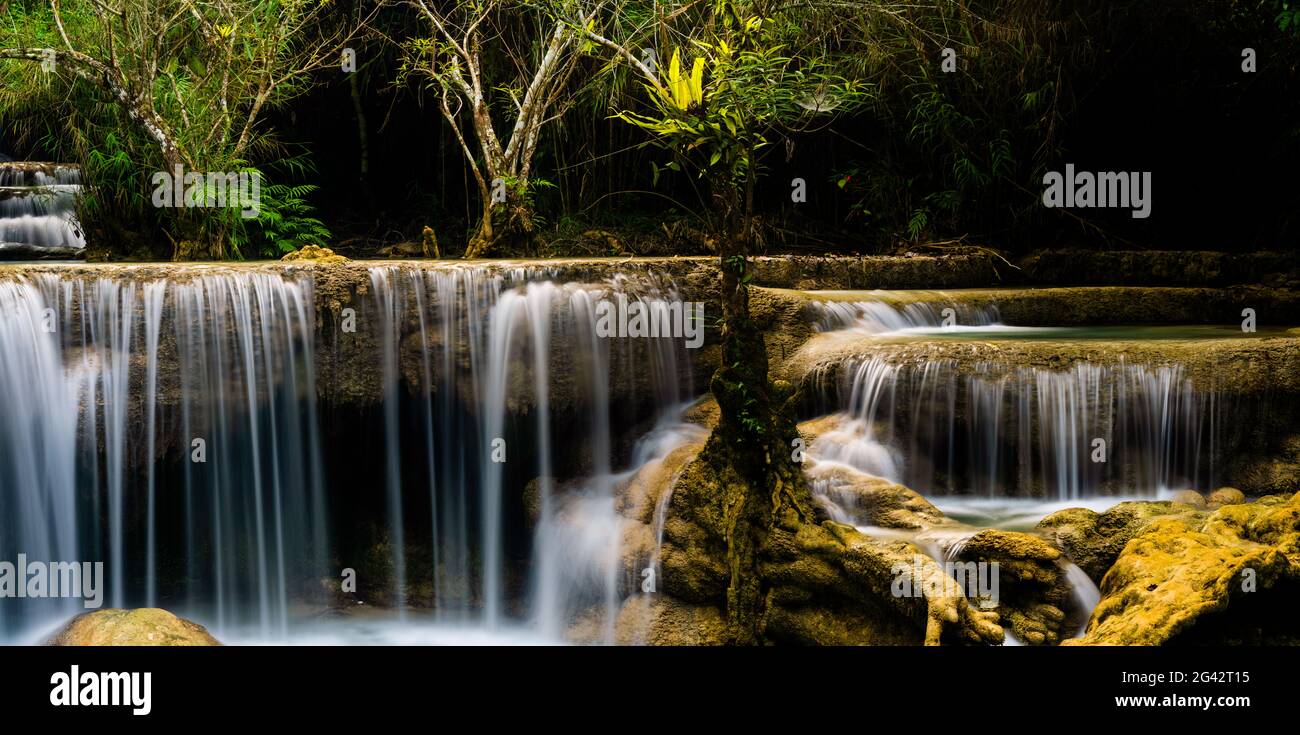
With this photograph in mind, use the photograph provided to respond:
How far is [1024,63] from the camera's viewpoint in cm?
1016

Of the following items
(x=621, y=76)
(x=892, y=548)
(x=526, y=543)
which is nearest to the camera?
(x=892, y=548)

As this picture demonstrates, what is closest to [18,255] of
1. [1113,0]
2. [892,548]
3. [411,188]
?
[411,188]

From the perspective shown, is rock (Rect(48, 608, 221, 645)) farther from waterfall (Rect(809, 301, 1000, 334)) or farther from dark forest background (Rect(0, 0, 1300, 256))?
dark forest background (Rect(0, 0, 1300, 256))

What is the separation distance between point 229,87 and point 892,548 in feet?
24.5

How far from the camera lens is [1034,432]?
6555mm

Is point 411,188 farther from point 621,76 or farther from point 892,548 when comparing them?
point 892,548

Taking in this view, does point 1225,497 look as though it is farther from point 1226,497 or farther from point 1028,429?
point 1028,429

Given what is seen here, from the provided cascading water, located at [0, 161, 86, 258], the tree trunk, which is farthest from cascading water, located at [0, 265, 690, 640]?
cascading water, located at [0, 161, 86, 258]

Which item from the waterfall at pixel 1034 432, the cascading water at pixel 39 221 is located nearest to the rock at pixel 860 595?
the waterfall at pixel 1034 432

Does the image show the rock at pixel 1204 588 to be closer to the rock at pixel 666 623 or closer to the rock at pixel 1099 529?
the rock at pixel 1099 529

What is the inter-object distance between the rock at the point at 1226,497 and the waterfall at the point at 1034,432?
0.76 feet

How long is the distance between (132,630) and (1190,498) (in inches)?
226

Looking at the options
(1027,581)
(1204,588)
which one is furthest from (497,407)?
(1204,588)

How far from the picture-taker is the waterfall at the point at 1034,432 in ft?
21.3
